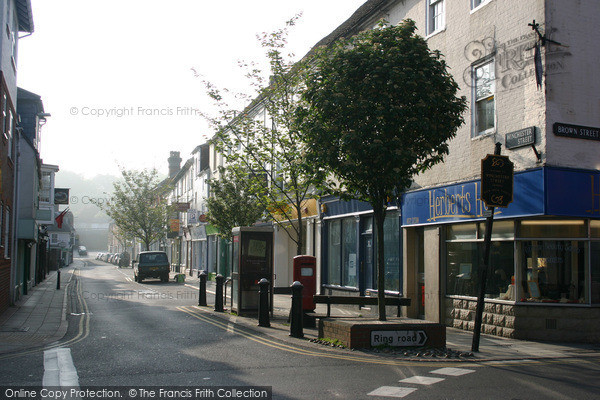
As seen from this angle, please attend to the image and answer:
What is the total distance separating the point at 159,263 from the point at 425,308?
841 inches

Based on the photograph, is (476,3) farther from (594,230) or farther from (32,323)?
(32,323)

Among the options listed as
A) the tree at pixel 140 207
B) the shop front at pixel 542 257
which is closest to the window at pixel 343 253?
the shop front at pixel 542 257

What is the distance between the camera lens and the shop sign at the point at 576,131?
11.3 m

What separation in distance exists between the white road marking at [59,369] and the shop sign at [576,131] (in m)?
9.88

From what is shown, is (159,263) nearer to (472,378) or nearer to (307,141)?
(307,141)

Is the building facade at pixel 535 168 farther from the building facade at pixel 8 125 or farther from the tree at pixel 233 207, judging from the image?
the building facade at pixel 8 125

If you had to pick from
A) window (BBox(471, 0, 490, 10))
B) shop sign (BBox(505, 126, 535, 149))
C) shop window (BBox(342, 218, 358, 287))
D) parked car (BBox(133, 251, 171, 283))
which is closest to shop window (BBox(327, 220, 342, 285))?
shop window (BBox(342, 218, 358, 287))

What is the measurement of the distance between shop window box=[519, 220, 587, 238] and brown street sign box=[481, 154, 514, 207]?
2340 mm

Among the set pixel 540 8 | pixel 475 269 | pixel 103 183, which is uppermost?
pixel 103 183

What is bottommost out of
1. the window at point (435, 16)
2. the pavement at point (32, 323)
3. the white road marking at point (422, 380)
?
the pavement at point (32, 323)

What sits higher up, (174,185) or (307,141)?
(174,185)

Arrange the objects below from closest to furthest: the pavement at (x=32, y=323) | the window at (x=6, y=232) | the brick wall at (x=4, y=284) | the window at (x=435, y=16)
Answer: the pavement at (x=32, y=323)
the window at (x=435, y=16)
the brick wall at (x=4, y=284)
the window at (x=6, y=232)

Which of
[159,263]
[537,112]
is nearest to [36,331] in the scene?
[537,112]

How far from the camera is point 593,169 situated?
1162 cm
